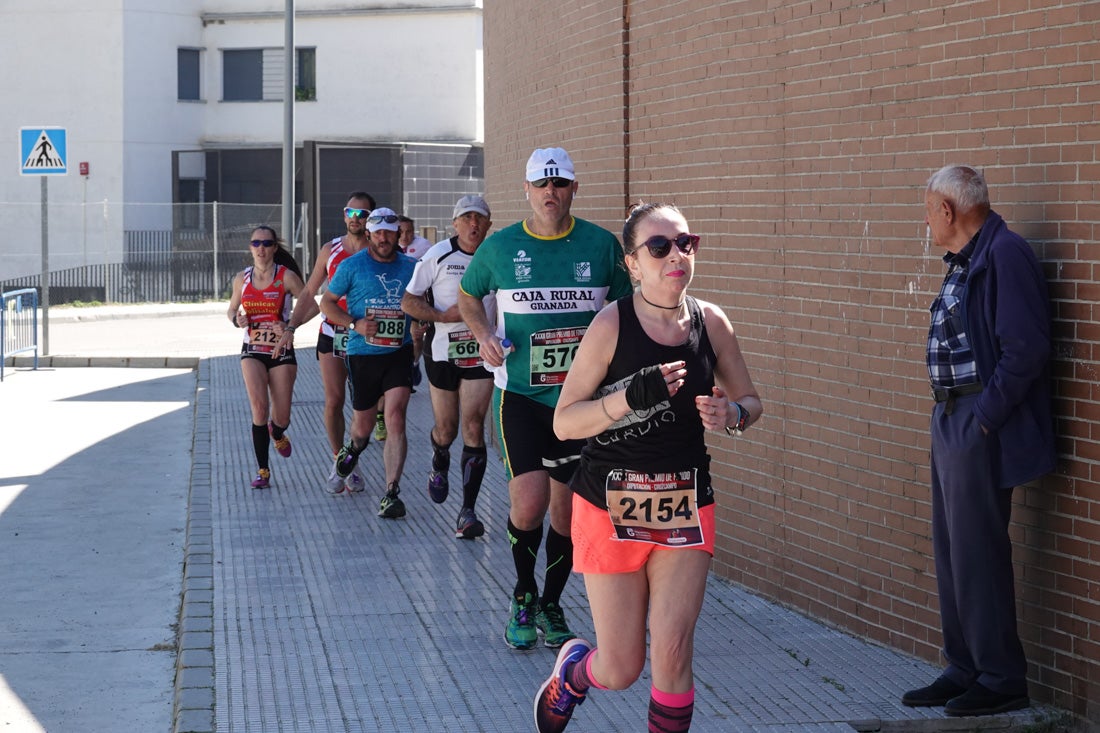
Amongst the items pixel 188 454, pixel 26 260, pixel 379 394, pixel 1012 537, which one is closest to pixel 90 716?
pixel 1012 537

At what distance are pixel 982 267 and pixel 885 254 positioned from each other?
3.70 ft

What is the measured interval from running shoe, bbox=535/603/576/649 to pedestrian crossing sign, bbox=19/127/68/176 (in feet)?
55.6

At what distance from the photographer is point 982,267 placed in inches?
228

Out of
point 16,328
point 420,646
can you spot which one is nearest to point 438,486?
point 420,646

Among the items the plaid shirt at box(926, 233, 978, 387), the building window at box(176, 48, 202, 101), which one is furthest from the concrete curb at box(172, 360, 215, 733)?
the building window at box(176, 48, 202, 101)

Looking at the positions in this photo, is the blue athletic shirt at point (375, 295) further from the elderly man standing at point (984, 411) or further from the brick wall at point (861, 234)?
the elderly man standing at point (984, 411)

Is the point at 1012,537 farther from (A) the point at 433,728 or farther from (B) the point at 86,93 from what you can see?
(B) the point at 86,93

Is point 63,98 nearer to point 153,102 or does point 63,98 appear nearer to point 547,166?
point 153,102

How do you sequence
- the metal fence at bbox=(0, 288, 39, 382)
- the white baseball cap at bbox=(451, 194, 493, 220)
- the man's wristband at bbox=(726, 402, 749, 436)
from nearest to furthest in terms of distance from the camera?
the man's wristband at bbox=(726, 402, 749, 436) → the white baseball cap at bbox=(451, 194, 493, 220) → the metal fence at bbox=(0, 288, 39, 382)

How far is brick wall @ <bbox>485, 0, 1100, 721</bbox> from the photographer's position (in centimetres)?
582

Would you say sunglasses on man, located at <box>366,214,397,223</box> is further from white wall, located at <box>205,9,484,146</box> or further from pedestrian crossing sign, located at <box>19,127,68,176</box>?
white wall, located at <box>205,9,484,146</box>

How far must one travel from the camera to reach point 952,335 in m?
5.96

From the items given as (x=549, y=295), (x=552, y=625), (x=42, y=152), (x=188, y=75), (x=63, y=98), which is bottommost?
(x=552, y=625)

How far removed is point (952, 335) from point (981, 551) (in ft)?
2.74
